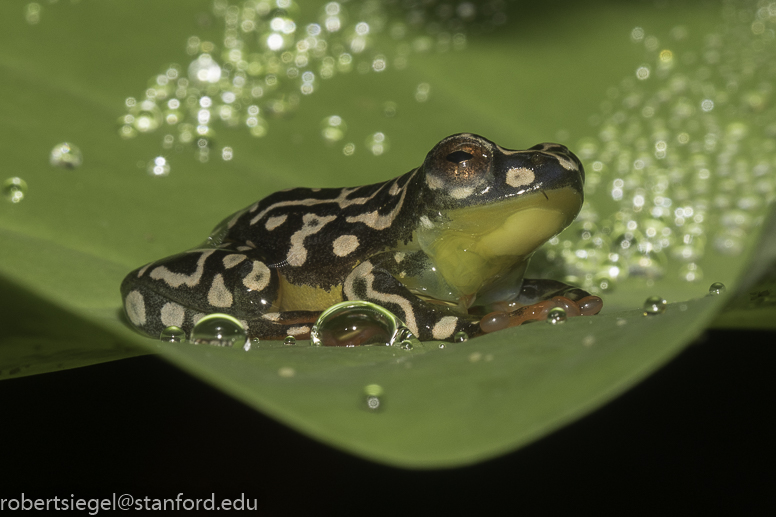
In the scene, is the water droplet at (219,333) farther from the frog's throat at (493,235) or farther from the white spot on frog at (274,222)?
the frog's throat at (493,235)

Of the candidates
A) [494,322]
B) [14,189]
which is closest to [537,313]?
[494,322]

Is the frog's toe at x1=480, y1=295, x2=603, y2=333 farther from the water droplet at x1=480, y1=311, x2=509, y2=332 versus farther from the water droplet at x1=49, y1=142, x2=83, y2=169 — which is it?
the water droplet at x1=49, y1=142, x2=83, y2=169

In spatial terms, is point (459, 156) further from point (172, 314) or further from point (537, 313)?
point (172, 314)

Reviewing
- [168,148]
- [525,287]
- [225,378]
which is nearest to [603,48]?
[525,287]

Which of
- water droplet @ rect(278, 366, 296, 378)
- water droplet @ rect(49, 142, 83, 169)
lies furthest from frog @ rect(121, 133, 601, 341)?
water droplet @ rect(278, 366, 296, 378)

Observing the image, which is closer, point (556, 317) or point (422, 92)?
point (556, 317)

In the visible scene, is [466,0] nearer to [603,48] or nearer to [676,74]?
[603,48]

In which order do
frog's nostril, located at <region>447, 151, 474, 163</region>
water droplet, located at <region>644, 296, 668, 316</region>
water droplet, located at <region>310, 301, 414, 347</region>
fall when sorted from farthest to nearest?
frog's nostril, located at <region>447, 151, 474, 163</region>
water droplet, located at <region>310, 301, 414, 347</region>
water droplet, located at <region>644, 296, 668, 316</region>
